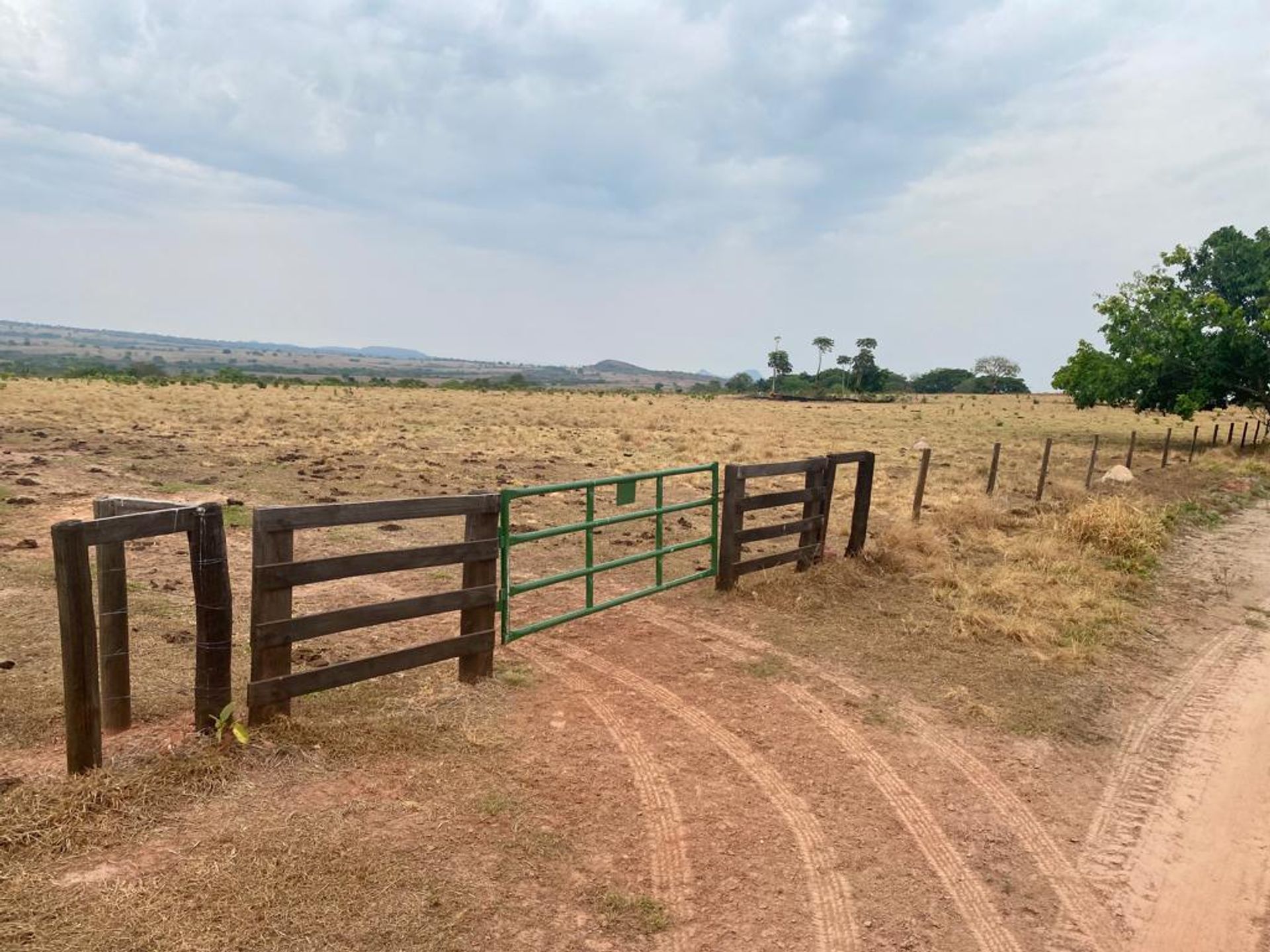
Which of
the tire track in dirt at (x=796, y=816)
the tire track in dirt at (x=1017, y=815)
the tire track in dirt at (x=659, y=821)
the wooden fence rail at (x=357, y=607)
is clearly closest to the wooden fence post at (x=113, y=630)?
the wooden fence rail at (x=357, y=607)

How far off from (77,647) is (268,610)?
909 millimetres

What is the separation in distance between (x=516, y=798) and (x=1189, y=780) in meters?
4.14

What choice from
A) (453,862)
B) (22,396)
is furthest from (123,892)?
(22,396)

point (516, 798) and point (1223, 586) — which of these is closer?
point (516, 798)

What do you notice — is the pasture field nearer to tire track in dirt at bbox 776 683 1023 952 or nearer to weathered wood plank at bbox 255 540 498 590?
tire track in dirt at bbox 776 683 1023 952

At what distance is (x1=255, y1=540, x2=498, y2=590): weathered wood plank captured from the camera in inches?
176

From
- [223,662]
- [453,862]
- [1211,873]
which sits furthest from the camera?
[223,662]

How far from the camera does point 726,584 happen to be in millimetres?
8352

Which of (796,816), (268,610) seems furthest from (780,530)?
(268,610)

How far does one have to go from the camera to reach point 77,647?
3.77m

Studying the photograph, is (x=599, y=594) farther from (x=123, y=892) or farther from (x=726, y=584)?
(x=123, y=892)

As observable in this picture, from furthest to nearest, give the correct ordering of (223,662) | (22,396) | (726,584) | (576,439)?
(22,396)
(576,439)
(726,584)
(223,662)

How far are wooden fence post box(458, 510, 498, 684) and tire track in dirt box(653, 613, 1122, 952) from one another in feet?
6.87

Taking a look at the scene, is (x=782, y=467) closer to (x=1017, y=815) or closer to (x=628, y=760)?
(x=628, y=760)
